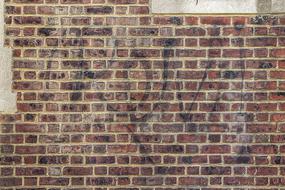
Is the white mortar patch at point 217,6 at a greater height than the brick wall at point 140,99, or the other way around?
the white mortar patch at point 217,6

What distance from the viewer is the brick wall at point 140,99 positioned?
10.3 ft

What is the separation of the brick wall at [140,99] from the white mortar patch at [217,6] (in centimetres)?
6

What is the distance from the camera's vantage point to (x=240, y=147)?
3.14 meters

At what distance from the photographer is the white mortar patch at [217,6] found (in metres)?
3.12

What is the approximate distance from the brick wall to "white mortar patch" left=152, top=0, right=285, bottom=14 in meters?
0.06

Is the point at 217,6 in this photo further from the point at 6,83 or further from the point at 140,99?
the point at 6,83

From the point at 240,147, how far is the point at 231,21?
3.50ft

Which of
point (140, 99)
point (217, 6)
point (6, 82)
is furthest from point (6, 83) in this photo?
point (217, 6)

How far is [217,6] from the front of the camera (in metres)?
3.14

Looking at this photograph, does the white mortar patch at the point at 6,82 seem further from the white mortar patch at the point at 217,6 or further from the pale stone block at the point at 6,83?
the white mortar patch at the point at 217,6

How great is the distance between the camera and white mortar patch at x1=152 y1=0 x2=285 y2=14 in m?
3.12

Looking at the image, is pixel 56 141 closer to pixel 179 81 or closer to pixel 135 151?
pixel 135 151

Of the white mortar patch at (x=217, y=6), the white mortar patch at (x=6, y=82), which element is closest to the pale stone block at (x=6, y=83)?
the white mortar patch at (x=6, y=82)

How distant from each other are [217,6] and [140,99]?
1017mm
